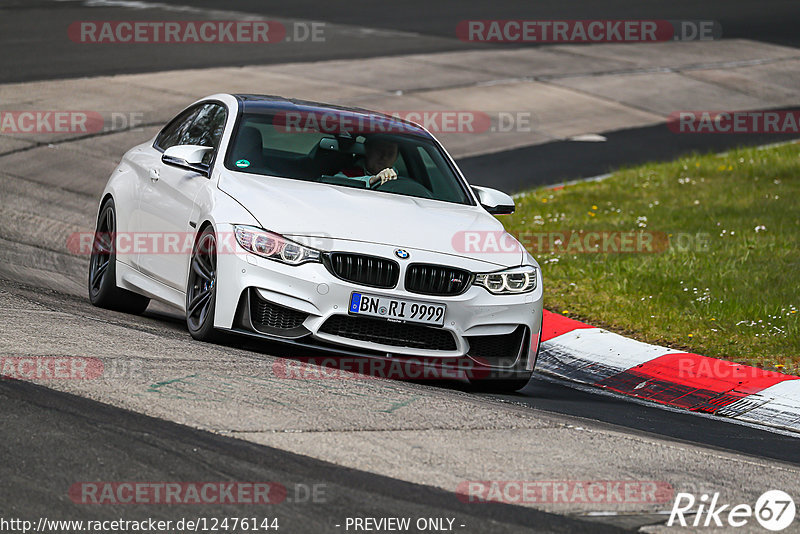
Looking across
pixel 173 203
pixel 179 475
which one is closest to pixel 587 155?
pixel 173 203

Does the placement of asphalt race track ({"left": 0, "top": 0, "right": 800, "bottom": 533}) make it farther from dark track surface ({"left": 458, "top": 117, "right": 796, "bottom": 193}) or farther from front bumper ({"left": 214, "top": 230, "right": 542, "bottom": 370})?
dark track surface ({"left": 458, "top": 117, "right": 796, "bottom": 193})

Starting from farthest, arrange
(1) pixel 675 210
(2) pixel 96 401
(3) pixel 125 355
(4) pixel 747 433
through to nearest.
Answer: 1. (1) pixel 675 210
2. (4) pixel 747 433
3. (3) pixel 125 355
4. (2) pixel 96 401

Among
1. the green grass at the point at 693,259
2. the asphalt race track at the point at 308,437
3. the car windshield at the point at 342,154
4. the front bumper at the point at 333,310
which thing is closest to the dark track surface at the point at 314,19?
the green grass at the point at 693,259

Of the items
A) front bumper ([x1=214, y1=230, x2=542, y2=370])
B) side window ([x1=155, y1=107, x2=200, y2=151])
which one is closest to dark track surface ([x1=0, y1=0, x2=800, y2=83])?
side window ([x1=155, y1=107, x2=200, y2=151])

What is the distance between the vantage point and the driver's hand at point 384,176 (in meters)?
8.16

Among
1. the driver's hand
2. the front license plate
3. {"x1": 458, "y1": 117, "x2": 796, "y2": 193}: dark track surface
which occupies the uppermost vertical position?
the driver's hand

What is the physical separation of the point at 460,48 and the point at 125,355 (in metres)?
19.0

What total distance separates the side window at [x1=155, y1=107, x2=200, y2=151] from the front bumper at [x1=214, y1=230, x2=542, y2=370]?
2.22 metres

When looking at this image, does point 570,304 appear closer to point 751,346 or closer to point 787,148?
point 751,346

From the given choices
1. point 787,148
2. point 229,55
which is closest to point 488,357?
point 787,148

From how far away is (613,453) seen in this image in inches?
226

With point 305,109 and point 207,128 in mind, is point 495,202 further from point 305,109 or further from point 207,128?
point 207,128

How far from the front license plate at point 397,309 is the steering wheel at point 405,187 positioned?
135 centimetres

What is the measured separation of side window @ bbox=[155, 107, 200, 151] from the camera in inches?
352
